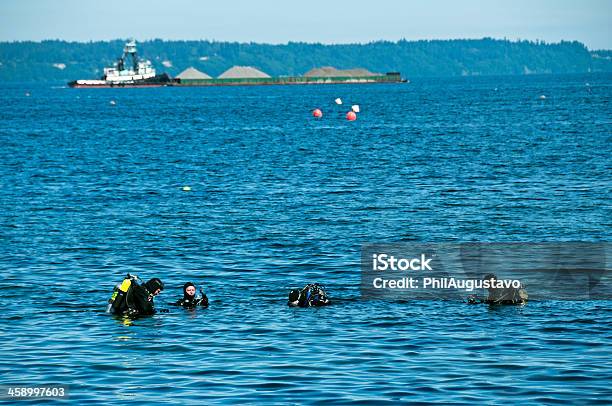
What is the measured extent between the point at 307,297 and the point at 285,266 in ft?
22.5

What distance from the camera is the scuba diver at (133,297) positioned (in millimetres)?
28172

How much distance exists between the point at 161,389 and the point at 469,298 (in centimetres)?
1149

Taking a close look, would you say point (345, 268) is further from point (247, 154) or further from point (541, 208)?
point (247, 154)

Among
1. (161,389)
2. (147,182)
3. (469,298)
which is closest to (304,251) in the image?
(469,298)

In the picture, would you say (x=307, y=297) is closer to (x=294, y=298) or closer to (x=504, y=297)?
(x=294, y=298)

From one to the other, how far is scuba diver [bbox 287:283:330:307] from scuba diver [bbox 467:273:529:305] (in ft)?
14.4

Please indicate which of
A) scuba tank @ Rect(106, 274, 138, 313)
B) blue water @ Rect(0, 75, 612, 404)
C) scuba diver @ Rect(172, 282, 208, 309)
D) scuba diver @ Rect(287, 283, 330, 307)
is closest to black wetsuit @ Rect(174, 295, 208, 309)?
scuba diver @ Rect(172, 282, 208, 309)

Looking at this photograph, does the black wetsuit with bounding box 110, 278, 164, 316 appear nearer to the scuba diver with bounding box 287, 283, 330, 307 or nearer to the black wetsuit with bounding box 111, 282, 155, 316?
the black wetsuit with bounding box 111, 282, 155, 316

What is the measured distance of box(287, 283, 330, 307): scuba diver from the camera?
29.3 metres

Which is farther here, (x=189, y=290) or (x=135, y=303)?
(x=189, y=290)

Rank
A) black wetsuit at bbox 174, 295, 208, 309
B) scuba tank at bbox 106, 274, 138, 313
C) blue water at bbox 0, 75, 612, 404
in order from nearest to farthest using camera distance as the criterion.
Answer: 1. blue water at bbox 0, 75, 612, 404
2. scuba tank at bbox 106, 274, 138, 313
3. black wetsuit at bbox 174, 295, 208, 309

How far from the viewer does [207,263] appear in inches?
1454

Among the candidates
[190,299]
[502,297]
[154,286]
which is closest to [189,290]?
[190,299]

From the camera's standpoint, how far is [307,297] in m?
29.3
